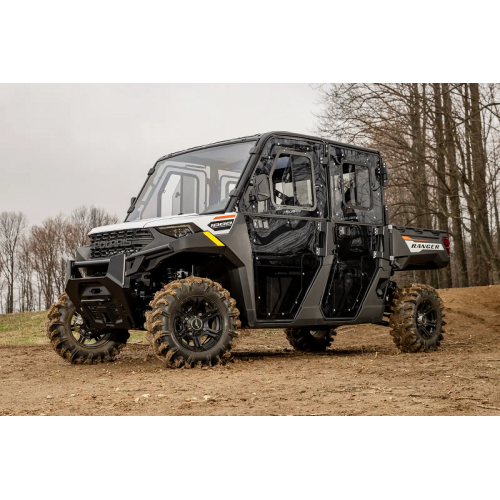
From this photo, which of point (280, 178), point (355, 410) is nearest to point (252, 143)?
point (280, 178)

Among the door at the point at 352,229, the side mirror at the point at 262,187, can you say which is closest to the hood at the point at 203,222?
the side mirror at the point at 262,187

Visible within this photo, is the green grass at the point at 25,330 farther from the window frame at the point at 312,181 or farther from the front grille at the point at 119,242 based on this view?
the window frame at the point at 312,181

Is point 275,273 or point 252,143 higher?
point 252,143

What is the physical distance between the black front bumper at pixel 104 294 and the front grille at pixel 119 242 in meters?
0.22

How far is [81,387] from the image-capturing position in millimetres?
7051

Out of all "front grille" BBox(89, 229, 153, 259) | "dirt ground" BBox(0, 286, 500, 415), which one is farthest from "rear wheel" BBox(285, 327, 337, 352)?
"front grille" BBox(89, 229, 153, 259)

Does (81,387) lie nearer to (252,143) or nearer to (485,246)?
(252,143)

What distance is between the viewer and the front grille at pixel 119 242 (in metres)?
8.34

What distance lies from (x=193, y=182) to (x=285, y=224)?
1.42m

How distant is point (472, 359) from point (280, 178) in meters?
3.33

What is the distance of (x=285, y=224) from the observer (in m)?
9.02

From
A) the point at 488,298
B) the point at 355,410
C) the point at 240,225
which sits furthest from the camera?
the point at 488,298

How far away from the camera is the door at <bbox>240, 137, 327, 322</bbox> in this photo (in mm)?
8789

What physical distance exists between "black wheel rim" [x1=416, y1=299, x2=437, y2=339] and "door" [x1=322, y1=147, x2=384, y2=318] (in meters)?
1.17
